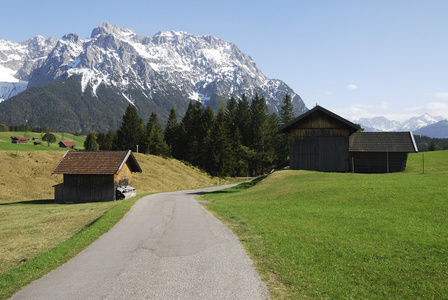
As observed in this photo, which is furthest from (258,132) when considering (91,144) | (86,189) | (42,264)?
(91,144)

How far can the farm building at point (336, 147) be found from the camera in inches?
1587

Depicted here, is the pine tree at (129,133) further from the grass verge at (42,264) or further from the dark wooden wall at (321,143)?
the grass verge at (42,264)

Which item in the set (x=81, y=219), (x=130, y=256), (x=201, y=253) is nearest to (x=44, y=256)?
(x=130, y=256)

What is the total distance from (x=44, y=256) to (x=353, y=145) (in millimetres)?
38910

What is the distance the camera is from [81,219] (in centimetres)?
2155

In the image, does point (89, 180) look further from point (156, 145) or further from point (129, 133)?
point (129, 133)

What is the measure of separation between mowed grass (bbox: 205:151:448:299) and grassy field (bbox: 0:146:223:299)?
22.8ft

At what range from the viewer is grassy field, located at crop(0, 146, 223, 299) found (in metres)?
10.8

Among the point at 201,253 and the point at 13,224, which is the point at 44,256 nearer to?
the point at 201,253

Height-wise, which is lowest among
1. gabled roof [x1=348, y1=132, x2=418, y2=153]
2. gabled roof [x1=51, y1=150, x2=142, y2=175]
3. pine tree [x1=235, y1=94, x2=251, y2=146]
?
gabled roof [x1=51, y1=150, x2=142, y2=175]

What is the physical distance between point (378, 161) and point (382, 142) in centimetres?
279

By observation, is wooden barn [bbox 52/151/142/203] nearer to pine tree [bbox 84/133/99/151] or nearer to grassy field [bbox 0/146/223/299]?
grassy field [bbox 0/146/223/299]

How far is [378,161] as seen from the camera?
40.6m

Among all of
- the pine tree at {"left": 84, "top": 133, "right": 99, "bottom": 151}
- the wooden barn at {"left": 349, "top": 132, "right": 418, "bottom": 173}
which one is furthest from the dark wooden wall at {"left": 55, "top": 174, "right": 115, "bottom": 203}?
the pine tree at {"left": 84, "top": 133, "right": 99, "bottom": 151}
